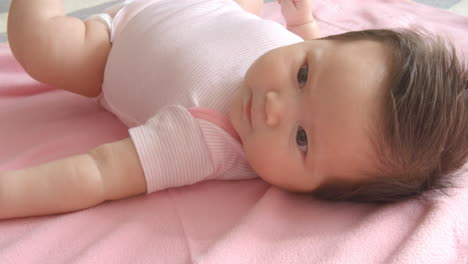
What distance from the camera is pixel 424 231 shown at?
24.4 inches

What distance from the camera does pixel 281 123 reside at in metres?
0.67

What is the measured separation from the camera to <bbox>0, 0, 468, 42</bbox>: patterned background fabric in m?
1.33

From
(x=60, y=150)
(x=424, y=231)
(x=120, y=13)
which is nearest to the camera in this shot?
(x=424, y=231)

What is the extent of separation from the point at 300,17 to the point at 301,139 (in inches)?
20.4

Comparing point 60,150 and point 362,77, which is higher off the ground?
point 362,77

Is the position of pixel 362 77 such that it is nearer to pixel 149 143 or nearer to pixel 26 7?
pixel 149 143

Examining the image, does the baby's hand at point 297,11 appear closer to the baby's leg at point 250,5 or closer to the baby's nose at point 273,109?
the baby's leg at point 250,5

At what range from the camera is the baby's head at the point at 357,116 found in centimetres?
62

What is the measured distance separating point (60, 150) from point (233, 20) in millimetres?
376

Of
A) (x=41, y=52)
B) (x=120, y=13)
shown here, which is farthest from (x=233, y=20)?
(x=41, y=52)

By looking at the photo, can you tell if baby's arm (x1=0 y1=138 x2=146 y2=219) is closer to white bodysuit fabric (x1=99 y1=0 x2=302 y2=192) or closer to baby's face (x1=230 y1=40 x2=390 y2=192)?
white bodysuit fabric (x1=99 y1=0 x2=302 y2=192)

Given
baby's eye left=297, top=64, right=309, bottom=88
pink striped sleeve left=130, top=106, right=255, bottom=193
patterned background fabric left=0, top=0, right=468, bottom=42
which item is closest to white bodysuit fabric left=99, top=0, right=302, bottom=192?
pink striped sleeve left=130, top=106, right=255, bottom=193

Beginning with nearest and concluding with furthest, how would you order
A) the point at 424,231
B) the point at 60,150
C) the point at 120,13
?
the point at 424,231 → the point at 60,150 → the point at 120,13

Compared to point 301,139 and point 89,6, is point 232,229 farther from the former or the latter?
point 89,6
